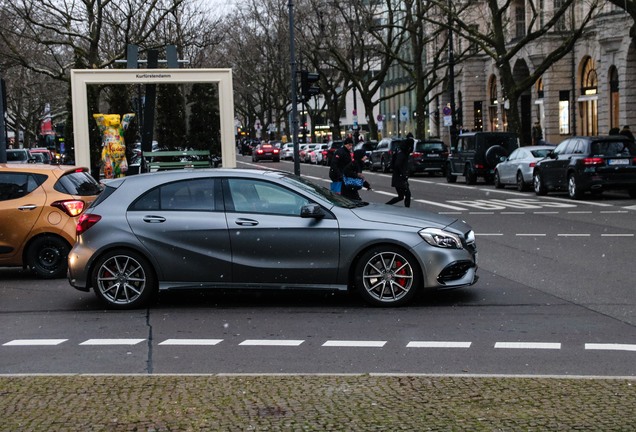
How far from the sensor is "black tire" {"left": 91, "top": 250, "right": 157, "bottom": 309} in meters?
11.4

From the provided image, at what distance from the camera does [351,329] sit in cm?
992

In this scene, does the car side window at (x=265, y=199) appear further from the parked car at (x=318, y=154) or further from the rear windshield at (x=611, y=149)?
the parked car at (x=318, y=154)

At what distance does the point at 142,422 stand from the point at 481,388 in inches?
85.6

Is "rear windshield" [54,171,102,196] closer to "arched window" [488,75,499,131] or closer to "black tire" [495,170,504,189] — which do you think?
"black tire" [495,170,504,189]

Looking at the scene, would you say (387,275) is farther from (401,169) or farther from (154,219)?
(401,169)

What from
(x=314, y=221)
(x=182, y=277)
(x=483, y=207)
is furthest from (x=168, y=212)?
(x=483, y=207)

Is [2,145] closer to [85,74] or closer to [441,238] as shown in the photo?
[85,74]

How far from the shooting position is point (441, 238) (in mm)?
11156

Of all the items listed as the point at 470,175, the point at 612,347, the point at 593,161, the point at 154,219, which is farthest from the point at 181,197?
the point at 470,175

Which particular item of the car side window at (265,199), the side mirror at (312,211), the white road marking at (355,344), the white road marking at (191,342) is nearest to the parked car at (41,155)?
the car side window at (265,199)

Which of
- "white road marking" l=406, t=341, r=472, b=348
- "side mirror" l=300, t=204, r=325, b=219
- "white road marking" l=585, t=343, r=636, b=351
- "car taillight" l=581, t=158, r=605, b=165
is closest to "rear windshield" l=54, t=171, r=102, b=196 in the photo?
"side mirror" l=300, t=204, r=325, b=219

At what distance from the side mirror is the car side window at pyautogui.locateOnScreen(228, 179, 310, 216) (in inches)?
7.0

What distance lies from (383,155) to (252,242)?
1714 inches

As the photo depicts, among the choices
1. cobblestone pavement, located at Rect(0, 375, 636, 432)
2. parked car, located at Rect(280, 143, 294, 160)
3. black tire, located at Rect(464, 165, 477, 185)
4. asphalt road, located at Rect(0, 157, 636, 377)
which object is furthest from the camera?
parked car, located at Rect(280, 143, 294, 160)
